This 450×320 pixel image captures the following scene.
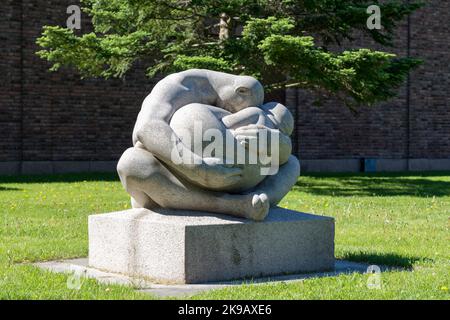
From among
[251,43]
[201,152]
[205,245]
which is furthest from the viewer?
[251,43]

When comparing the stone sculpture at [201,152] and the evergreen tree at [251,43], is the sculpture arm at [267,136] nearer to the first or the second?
the stone sculpture at [201,152]

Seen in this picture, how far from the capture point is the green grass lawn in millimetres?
5508

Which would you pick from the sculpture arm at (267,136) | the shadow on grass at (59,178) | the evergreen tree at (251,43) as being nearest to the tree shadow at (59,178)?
the shadow on grass at (59,178)

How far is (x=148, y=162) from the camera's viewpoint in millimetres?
6199

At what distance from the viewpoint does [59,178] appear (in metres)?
17.1

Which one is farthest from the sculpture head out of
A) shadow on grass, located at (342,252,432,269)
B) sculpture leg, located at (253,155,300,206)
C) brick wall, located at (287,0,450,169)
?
brick wall, located at (287,0,450,169)

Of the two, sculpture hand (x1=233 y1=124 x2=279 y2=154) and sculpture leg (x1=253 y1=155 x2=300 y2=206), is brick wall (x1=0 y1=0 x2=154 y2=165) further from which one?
sculpture hand (x1=233 y1=124 x2=279 y2=154)

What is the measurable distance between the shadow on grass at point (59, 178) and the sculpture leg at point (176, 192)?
34.5 ft

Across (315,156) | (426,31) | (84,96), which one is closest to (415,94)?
(426,31)

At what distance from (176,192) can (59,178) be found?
1134cm

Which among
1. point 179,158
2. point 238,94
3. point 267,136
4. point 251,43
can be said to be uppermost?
point 251,43

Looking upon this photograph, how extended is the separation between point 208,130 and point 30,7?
44.5 feet

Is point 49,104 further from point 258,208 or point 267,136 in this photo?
point 258,208

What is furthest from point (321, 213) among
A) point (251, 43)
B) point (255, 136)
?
point (255, 136)
